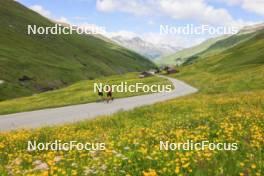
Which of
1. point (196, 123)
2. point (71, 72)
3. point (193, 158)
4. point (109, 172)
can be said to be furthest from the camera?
point (71, 72)

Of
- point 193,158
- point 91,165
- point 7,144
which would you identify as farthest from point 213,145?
point 7,144

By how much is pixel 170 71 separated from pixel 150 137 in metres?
136

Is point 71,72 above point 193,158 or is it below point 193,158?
above

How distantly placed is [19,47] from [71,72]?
25841mm

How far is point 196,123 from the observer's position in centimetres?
1639

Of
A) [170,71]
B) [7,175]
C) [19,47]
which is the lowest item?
[7,175]

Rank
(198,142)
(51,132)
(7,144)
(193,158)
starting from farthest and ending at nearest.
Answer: (51,132)
(7,144)
(198,142)
(193,158)

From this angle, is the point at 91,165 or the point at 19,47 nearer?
the point at 91,165

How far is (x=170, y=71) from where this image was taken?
148375 mm

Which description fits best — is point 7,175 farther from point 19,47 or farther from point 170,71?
point 19,47

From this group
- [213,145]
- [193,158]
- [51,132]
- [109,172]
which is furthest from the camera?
[51,132]

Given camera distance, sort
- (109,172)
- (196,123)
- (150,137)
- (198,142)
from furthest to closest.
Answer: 1. (196,123)
2. (150,137)
3. (198,142)
4. (109,172)

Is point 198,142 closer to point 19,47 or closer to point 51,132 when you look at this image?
point 51,132

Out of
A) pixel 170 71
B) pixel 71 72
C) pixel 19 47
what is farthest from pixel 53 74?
pixel 170 71
